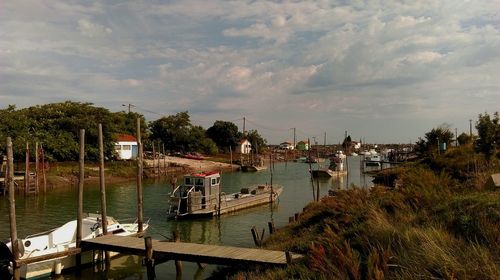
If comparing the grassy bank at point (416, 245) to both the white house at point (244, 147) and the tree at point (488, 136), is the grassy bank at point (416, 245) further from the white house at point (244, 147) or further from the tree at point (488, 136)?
the white house at point (244, 147)

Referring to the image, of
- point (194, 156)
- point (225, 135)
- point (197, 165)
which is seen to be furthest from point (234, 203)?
point (225, 135)

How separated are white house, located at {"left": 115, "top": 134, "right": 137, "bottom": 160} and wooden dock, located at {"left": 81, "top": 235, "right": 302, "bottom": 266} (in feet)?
178

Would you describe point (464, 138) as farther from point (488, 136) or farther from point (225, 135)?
point (225, 135)

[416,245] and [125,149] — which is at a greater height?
[125,149]

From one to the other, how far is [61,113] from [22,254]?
49.2 metres

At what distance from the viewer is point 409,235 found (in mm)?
9281

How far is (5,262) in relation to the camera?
16844 mm

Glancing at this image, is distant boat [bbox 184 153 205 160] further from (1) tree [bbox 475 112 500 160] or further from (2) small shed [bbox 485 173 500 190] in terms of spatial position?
(2) small shed [bbox 485 173 500 190]

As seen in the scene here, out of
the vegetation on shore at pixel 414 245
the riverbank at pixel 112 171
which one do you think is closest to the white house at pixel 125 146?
the riverbank at pixel 112 171

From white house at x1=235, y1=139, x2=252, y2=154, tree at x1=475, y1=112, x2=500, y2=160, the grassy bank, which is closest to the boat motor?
the grassy bank

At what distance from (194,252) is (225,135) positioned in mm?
95356

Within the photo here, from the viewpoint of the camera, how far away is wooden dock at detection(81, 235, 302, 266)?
1358cm

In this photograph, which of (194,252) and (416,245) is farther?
(194,252)

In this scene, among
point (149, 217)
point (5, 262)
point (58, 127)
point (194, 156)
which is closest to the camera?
point (5, 262)
